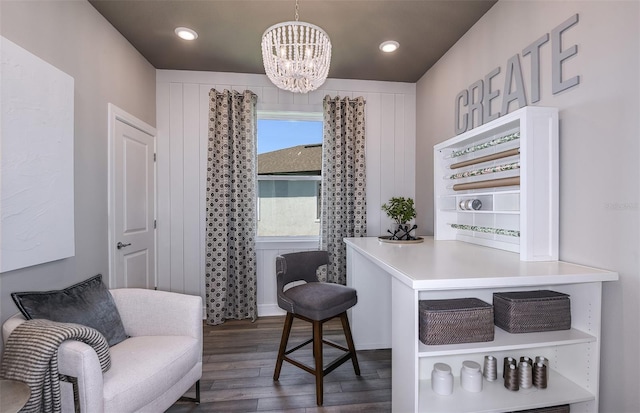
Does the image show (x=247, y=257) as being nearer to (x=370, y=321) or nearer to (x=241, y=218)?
(x=241, y=218)

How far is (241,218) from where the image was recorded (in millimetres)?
3141

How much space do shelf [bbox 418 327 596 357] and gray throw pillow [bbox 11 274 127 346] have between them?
1.63m

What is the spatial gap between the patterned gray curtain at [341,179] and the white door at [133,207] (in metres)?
1.75

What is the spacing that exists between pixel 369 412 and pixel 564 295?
122cm

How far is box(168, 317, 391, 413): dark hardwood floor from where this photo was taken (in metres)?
1.80

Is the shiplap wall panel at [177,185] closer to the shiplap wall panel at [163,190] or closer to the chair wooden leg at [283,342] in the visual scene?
the shiplap wall panel at [163,190]

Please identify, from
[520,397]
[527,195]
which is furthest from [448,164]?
[520,397]

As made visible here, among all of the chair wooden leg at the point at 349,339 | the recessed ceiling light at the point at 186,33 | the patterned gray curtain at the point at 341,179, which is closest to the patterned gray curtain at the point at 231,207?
the recessed ceiling light at the point at 186,33

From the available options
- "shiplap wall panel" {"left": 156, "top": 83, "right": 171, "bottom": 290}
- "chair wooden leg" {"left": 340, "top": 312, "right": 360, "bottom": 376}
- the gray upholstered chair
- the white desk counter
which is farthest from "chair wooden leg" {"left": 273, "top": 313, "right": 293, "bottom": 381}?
"shiplap wall panel" {"left": 156, "top": 83, "right": 171, "bottom": 290}

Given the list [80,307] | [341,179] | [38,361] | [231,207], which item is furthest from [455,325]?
[231,207]

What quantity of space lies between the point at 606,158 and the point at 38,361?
8.28 feet

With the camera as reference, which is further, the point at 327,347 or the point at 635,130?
the point at 327,347

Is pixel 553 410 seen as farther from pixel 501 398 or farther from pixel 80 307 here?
pixel 80 307

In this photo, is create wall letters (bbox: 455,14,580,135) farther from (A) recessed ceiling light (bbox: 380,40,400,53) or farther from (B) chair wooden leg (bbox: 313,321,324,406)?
(B) chair wooden leg (bbox: 313,321,324,406)
